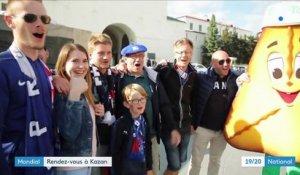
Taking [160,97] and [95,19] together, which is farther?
[95,19]

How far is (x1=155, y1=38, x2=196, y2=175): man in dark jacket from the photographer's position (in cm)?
366

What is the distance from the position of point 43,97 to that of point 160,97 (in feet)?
5.06

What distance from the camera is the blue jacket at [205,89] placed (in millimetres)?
3695

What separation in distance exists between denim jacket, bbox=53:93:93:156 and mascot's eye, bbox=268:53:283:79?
1935 mm

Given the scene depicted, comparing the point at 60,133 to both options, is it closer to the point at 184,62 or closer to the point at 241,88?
the point at 184,62

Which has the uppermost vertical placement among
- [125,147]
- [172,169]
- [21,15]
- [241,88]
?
[21,15]

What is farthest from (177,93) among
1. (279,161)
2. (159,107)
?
(279,161)

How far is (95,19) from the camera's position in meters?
23.2

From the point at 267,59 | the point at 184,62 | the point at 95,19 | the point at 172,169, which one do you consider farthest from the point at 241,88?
the point at 95,19

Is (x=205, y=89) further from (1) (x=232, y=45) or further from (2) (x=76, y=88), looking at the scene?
(1) (x=232, y=45)

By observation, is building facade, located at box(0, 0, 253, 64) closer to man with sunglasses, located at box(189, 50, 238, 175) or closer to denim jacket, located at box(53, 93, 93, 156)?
man with sunglasses, located at box(189, 50, 238, 175)

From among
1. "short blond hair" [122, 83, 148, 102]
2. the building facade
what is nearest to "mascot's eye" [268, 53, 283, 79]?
"short blond hair" [122, 83, 148, 102]

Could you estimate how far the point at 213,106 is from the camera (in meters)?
3.69

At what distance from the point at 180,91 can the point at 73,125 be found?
1.65 m
